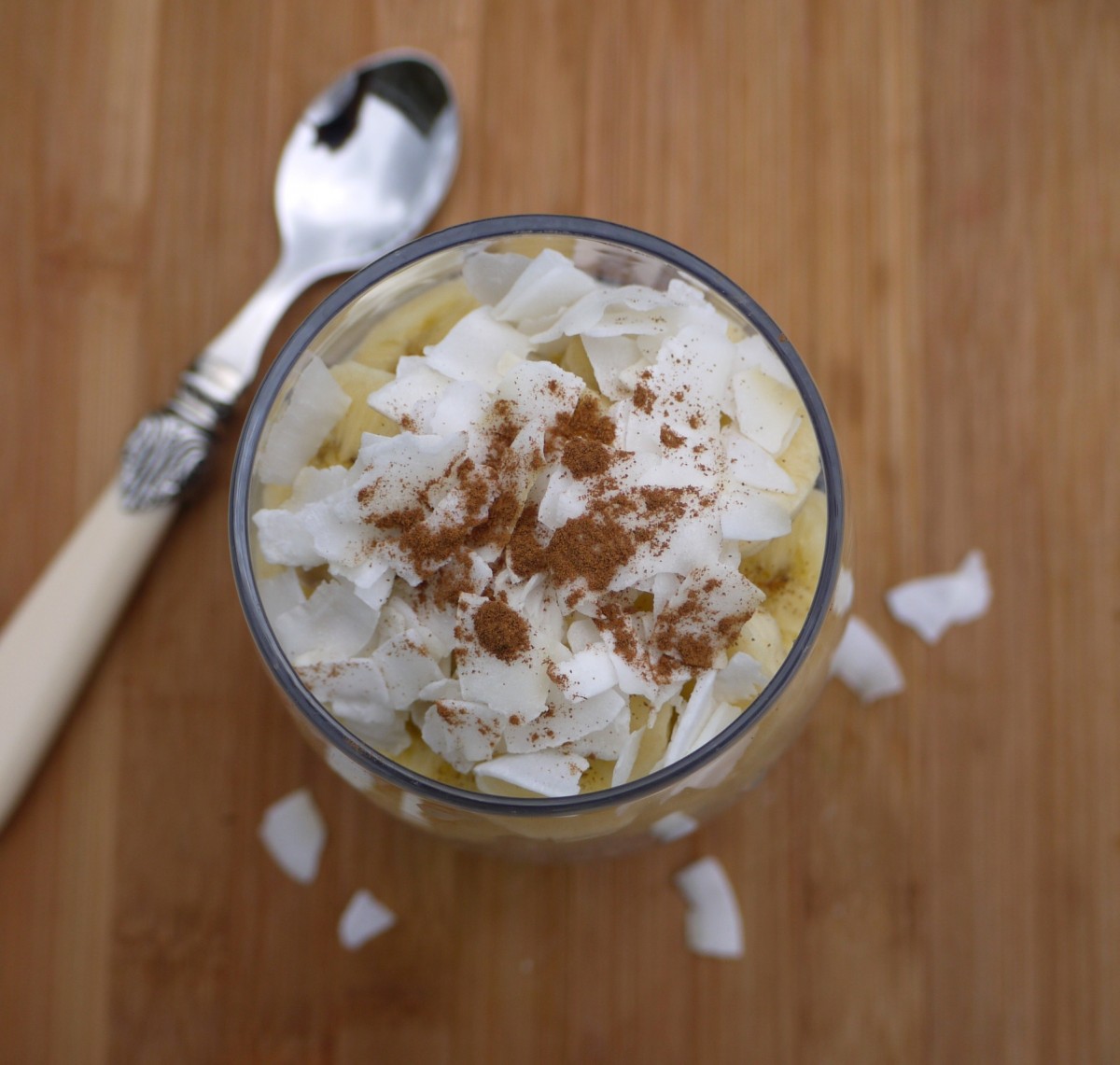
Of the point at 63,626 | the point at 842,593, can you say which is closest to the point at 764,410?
the point at 842,593

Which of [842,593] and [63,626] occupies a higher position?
[842,593]

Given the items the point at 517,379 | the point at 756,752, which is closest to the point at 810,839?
the point at 756,752

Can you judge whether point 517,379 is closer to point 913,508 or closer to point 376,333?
point 376,333

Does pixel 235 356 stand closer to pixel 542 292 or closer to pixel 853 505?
pixel 542 292

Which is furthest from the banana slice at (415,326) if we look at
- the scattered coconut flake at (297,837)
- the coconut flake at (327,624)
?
the scattered coconut flake at (297,837)

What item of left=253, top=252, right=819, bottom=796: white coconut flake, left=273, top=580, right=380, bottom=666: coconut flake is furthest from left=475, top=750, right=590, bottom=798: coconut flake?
left=273, top=580, right=380, bottom=666: coconut flake

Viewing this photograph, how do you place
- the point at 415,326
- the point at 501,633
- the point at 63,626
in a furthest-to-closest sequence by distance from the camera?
the point at 63,626 < the point at 415,326 < the point at 501,633

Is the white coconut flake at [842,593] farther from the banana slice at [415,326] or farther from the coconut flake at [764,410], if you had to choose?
the banana slice at [415,326]
